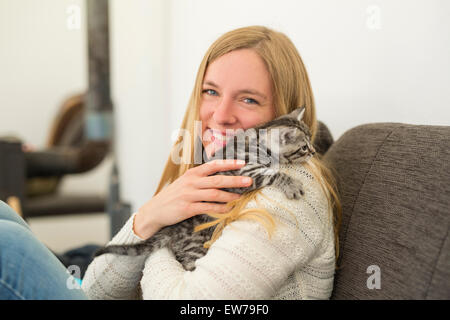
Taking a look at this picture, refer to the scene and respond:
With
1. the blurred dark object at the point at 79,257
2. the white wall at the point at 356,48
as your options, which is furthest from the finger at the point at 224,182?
the blurred dark object at the point at 79,257

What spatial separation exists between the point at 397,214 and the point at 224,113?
0.44 m

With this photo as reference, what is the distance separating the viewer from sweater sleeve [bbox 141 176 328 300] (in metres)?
0.72

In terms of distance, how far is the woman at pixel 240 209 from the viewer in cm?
74

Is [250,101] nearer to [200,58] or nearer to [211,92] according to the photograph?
[211,92]

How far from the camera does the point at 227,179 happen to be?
2.84 ft

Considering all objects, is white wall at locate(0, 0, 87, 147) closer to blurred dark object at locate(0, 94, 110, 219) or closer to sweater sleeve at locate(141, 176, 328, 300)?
blurred dark object at locate(0, 94, 110, 219)

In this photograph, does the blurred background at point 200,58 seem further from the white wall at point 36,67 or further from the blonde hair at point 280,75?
the blonde hair at point 280,75

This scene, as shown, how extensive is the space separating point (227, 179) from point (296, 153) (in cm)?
21

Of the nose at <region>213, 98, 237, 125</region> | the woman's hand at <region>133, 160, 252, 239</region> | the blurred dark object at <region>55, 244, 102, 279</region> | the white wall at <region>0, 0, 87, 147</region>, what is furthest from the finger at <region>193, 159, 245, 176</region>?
the white wall at <region>0, 0, 87, 147</region>

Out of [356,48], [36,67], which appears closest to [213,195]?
[356,48]

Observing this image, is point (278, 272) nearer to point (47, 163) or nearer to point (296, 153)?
point (296, 153)

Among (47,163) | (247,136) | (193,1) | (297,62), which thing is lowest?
(47,163)
